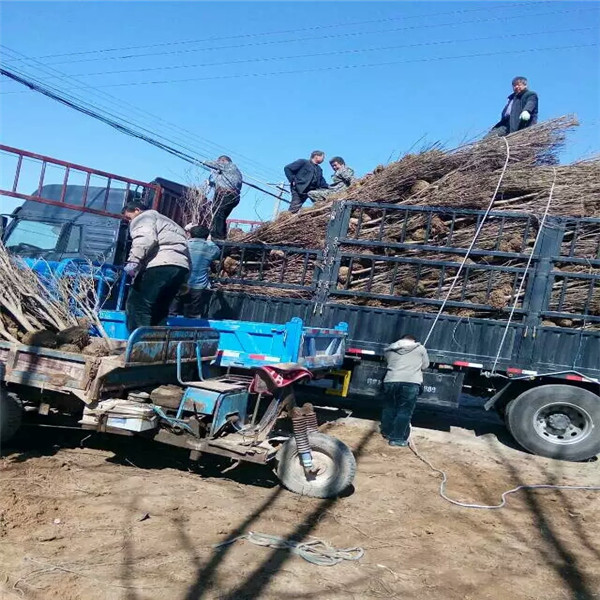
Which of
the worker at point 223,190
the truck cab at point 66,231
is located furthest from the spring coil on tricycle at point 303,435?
the truck cab at point 66,231

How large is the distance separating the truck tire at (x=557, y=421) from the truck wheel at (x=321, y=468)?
3006mm

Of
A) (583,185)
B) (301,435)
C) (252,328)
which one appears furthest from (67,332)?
(583,185)

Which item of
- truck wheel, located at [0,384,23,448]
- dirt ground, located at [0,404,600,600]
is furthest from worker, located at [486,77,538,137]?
truck wheel, located at [0,384,23,448]

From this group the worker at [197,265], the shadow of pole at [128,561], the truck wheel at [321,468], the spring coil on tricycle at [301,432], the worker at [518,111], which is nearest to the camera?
the shadow of pole at [128,561]

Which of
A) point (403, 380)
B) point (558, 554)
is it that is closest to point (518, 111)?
point (403, 380)

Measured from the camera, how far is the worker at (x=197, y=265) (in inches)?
293

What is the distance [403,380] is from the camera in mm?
6969

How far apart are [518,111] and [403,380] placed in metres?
4.21

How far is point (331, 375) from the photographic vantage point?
24.9 ft

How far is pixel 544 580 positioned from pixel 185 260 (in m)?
3.88

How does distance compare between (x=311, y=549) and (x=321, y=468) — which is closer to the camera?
(x=311, y=549)

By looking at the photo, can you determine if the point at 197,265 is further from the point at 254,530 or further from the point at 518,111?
the point at 518,111

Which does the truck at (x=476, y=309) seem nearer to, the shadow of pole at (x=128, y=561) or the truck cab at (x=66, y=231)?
the truck cab at (x=66, y=231)

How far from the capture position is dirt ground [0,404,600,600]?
11.1 ft
